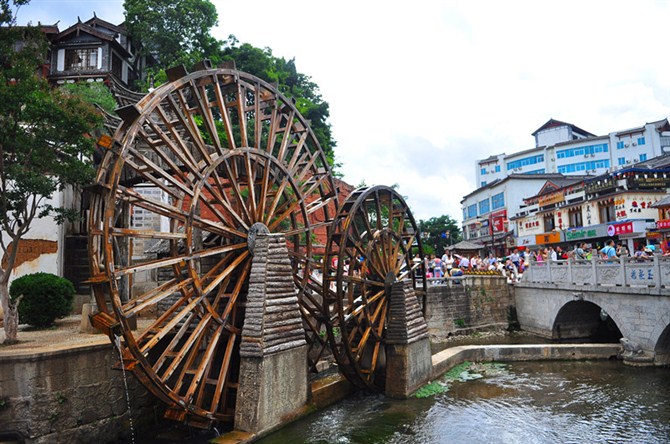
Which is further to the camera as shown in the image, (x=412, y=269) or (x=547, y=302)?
(x=547, y=302)

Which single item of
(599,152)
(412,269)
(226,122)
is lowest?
(412,269)

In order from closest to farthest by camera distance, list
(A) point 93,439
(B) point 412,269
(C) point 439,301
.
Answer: (A) point 93,439, (B) point 412,269, (C) point 439,301

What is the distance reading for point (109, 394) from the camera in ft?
27.7

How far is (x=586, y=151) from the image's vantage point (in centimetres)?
4891

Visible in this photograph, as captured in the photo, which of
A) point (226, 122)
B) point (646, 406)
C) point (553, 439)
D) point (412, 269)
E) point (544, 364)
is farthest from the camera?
point (544, 364)

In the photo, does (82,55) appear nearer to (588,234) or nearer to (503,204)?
(588,234)

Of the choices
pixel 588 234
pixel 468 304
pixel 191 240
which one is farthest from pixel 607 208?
pixel 191 240

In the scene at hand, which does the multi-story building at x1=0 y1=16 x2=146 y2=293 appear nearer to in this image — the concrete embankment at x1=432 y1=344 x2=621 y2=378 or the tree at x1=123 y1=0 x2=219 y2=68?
the tree at x1=123 y1=0 x2=219 y2=68

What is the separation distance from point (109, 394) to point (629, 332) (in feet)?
46.5

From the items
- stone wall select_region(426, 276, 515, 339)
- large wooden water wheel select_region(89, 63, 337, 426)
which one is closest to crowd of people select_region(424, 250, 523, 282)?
stone wall select_region(426, 276, 515, 339)

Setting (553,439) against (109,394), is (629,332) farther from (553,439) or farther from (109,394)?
(109,394)

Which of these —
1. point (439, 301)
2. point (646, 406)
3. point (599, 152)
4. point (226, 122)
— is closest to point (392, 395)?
point (646, 406)

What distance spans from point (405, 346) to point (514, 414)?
8.41ft

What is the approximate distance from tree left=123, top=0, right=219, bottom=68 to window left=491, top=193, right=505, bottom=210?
28851 millimetres
